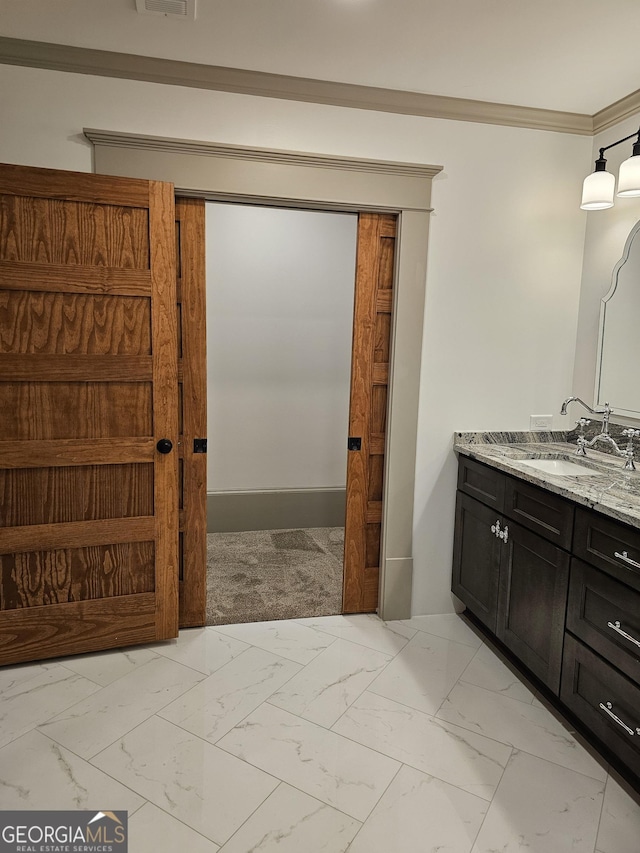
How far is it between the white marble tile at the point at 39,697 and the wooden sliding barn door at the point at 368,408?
133 centimetres

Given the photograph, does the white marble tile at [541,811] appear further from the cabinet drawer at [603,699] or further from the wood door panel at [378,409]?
the wood door panel at [378,409]

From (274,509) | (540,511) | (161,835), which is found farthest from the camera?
(274,509)

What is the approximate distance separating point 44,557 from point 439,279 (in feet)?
7.24

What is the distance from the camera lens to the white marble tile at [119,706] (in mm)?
2072

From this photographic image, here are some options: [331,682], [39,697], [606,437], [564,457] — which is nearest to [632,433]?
[606,437]

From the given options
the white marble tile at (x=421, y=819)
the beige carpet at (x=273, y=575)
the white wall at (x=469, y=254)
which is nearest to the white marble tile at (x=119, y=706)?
the beige carpet at (x=273, y=575)

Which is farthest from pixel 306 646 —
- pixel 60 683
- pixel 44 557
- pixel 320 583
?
pixel 44 557

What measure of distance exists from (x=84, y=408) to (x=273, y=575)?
166 cm

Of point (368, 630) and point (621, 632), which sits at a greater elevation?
point (621, 632)

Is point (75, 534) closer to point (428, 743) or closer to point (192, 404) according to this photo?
point (192, 404)

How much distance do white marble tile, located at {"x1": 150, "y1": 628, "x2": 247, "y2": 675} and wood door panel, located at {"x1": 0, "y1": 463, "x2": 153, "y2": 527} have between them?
0.65 meters

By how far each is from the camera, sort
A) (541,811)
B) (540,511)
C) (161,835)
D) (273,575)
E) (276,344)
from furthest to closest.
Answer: (276,344) → (273,575) → (540,511) → (541,811) → (161,835)

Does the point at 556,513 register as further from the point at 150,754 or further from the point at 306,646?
the point at 150,754

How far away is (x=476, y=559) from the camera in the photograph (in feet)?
9.39
